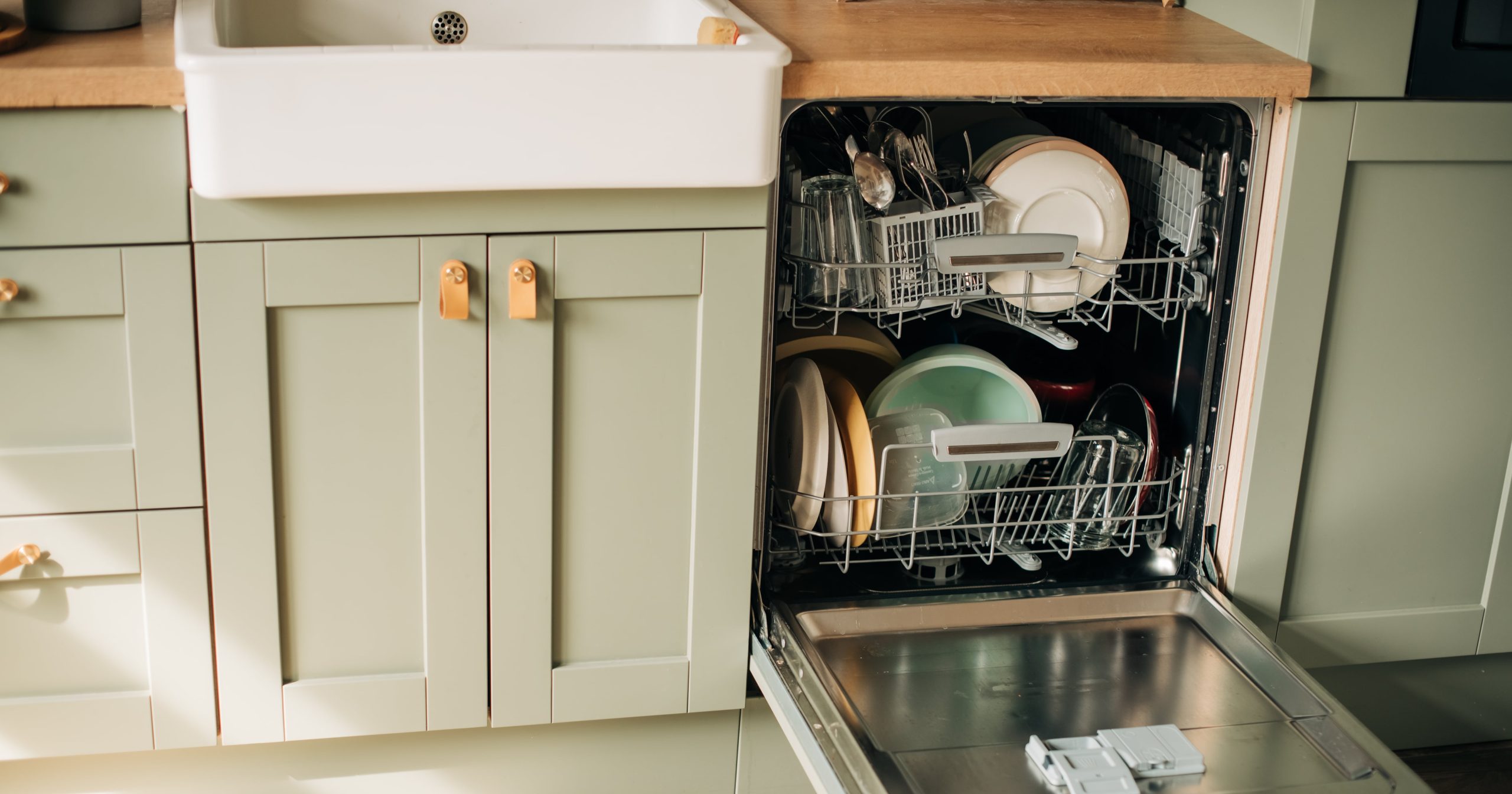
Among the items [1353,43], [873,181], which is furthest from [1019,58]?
[1353,43]

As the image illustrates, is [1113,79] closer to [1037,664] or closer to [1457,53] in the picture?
[1457,53]

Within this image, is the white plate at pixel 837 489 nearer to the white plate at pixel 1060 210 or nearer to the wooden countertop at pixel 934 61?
the white plate at pixel 1060 210

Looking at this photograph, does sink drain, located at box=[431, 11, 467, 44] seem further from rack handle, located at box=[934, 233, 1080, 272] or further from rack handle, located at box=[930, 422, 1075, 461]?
rack handle, located at box=[930, 422, 1075, 461]

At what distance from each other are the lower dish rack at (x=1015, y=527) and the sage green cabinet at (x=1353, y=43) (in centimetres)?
51

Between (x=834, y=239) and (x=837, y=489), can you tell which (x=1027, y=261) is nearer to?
(x=834, y=239)

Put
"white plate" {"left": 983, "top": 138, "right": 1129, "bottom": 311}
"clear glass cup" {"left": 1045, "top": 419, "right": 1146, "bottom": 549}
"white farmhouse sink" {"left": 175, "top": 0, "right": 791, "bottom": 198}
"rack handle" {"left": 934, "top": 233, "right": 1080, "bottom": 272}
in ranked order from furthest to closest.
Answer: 1. "clear glass cup" {"left": 1045, "top": 419, "right": 1146, "bottom": 549}
2. "white plate" {"left": 983, "top": 138, "right": 1129, "bottom": 311}
3. "rack handle" {"left": 934, "top": 233, "right": 1080, "bottom": 272}
4. "white farmhouse sink" {"left": 175, "top": 0, "right": 791, "bottom": 198}

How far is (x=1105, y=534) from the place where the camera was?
1.79 m

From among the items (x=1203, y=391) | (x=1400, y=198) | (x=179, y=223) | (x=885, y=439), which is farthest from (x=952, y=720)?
(x=179, y=223)

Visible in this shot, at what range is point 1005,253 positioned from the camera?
5.18 feet

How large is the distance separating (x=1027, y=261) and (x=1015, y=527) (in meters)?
0.41

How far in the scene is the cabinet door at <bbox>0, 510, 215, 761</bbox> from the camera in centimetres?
147

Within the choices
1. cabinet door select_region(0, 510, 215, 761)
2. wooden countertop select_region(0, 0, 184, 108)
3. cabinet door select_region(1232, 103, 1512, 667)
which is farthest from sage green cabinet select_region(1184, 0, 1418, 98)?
cabinet door select_region(0, 510, 215, 761)

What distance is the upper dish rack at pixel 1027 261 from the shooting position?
159 cm

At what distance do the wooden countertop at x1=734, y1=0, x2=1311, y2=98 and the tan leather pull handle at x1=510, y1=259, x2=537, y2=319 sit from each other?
34cm
